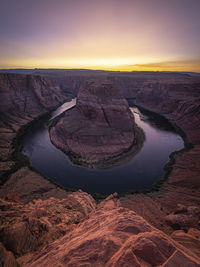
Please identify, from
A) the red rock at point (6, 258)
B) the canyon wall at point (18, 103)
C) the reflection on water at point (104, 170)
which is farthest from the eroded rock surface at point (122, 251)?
the canyon wall at point (18, 103)

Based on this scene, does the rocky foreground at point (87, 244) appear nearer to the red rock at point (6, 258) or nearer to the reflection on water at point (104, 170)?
the red rock at point (6, 258)

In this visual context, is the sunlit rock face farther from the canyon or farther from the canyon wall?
the canyon wall

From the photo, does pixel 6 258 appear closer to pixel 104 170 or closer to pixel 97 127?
pixel 104 170

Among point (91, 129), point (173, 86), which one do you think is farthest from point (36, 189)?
point (173, 86)

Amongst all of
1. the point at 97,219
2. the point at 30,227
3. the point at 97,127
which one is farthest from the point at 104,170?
the point at 30,227

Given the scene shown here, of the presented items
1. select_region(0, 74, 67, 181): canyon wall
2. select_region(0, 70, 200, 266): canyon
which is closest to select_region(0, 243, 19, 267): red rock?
select_region(0, 70, 200, 266): canyon

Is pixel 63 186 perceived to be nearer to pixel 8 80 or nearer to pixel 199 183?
pixel 199 183
